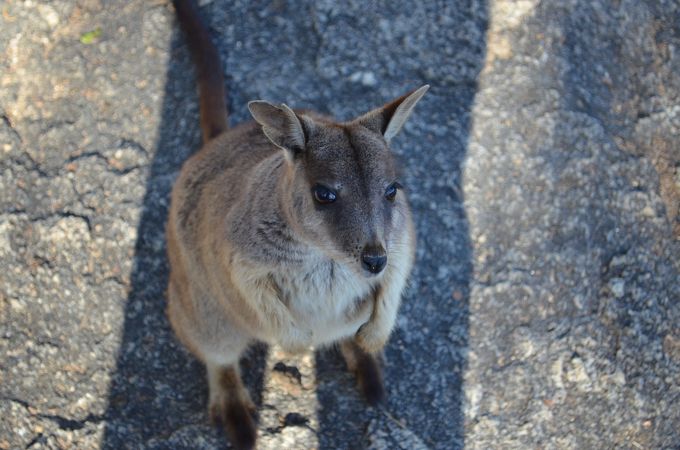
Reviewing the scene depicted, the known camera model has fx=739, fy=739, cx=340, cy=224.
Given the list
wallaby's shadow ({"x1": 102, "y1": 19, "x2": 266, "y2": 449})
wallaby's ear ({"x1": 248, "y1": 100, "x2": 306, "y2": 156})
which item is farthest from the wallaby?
wallaby's shadow ({"x1": 102, "y1": 19, "x2": 266, "y2": 449})

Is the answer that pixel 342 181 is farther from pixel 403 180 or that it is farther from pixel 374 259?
pixel 403 180

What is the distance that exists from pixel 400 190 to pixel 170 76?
5.35ft

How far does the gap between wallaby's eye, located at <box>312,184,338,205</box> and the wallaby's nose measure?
7.2 inches

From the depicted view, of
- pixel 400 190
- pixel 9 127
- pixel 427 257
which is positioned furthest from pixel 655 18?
pixel 9 127

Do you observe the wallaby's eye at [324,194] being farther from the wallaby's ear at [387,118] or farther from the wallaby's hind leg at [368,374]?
the wallaby's hind leg at [368,374]

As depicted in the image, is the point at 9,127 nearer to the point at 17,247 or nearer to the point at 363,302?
the point at 17,247

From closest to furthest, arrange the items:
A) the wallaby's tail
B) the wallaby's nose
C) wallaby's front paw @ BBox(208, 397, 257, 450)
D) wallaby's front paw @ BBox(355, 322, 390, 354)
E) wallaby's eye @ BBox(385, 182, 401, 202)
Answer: the wallaby's nose → wallaby's eye @ BBox(385, 182, 401, 202) → wallaby's front paw @ BBox(355, 322, 390, 354) → wallaby's front paw @ BBox(208, 397, 257, 450) → the wallaby's tail

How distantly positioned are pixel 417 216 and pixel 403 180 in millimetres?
511

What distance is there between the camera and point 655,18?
361cm

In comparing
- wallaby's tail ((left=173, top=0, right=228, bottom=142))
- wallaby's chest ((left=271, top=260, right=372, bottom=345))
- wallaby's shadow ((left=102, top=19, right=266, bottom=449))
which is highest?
wallaby's tail ((left=173, top=0, right=228, bottom=142))

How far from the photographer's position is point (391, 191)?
225 centimetres

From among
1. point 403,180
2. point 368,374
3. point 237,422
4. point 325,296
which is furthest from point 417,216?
point 237,422

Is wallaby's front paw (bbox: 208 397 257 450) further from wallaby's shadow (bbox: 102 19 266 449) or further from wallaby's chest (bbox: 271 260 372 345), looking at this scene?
wallaby's chest (bbox: 271 260 372 345)

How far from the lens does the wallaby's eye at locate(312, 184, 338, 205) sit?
2168 millimetres
